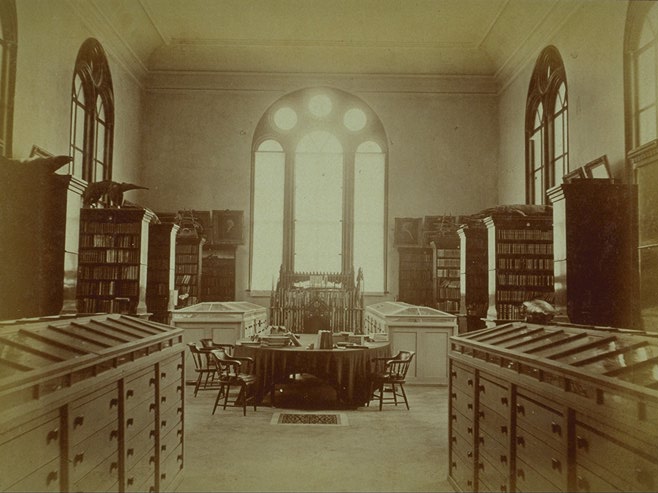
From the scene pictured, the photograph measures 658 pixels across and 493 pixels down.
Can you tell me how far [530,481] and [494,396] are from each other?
25.7 inches

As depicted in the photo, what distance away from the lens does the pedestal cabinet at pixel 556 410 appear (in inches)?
77.5

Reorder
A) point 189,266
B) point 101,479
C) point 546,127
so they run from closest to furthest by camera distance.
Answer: point 101,479
point 546,127
point 189,266

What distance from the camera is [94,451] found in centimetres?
270

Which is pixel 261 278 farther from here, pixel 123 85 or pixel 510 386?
pixel 510 386

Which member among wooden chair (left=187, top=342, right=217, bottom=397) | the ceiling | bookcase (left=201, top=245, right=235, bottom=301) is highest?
the ceiling

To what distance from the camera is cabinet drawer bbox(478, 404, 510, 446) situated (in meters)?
3.20

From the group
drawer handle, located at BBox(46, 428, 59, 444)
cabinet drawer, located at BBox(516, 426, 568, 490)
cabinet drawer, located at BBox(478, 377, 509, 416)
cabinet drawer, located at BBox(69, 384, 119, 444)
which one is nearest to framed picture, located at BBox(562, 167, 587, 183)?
cabinet drawer, located at BBox(478, 377, 509, 416)

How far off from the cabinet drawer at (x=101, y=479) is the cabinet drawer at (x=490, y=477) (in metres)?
1.91

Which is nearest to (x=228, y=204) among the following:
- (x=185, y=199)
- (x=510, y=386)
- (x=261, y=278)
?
(x=185, y=199)

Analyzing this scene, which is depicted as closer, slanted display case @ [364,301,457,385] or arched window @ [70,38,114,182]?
slanted display case @ [364,301,457,385]

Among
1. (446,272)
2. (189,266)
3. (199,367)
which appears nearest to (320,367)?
(199,367)

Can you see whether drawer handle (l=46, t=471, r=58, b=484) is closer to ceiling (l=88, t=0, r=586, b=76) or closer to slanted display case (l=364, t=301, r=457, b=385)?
slanted display case (l=364, t=301, r=457, b=385)

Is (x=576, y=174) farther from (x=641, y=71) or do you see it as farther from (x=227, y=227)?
(x=227, y=227)

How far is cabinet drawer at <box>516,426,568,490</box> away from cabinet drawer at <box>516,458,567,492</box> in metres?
0.02
